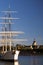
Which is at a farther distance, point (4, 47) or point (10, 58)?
point (4, 47)

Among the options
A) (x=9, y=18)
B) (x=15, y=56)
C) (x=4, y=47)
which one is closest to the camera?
(x=15, y=56)

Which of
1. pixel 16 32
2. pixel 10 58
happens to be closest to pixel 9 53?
pixel 10 58

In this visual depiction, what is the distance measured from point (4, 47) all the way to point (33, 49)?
72736mm

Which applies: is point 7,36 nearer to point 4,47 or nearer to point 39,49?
point 4,47

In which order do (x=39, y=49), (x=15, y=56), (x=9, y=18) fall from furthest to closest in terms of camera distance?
1. (x=39, y=49)
2. (x=9, y=18)
3. (x=15, y=56)

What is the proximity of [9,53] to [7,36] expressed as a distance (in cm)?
611

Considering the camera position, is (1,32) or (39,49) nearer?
(1,32)

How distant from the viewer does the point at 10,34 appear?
205 feet

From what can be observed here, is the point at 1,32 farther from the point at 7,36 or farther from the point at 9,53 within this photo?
the point at 9,53

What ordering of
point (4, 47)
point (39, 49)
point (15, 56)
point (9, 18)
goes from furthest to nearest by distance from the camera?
1. point (39, 49)
2. point (4, 47)
3. point (9, 18)
4. point (15, 56)

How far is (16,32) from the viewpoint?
6238 centimetres

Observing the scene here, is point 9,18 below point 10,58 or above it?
above

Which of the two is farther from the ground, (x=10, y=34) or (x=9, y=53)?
(x=10, y=34)

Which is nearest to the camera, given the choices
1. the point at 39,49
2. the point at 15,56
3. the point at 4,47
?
the point at 15,56
